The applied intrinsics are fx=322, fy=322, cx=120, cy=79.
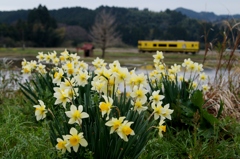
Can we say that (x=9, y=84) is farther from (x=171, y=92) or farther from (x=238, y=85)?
(x=238, y=85)

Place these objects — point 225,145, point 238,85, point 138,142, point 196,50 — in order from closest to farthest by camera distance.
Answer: point 138,142
point 225,145
point 238,85
point 196,50

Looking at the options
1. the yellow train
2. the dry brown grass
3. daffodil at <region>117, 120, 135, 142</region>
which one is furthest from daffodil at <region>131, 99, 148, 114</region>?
the yellow train

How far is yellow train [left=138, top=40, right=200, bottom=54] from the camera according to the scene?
35.9m

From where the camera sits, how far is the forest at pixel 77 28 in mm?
47344

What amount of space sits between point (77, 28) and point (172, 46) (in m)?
30.6

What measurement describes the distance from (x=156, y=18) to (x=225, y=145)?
253 feet

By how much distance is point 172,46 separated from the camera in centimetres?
3669

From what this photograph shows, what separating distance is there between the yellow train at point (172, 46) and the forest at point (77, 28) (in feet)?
10.2

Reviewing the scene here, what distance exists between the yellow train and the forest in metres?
3.11

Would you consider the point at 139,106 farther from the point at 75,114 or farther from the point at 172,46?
the point at 172,46

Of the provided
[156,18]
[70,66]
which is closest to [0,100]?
[70,66]

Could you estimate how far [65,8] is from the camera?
86.1 metres

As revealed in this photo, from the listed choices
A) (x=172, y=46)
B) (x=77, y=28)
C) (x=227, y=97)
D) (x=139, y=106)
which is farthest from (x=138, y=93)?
(x=77, y=28)

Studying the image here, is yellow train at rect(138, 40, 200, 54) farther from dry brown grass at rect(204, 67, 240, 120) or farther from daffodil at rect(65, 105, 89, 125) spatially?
daffodil at rect(65, 105, 89, 125)
